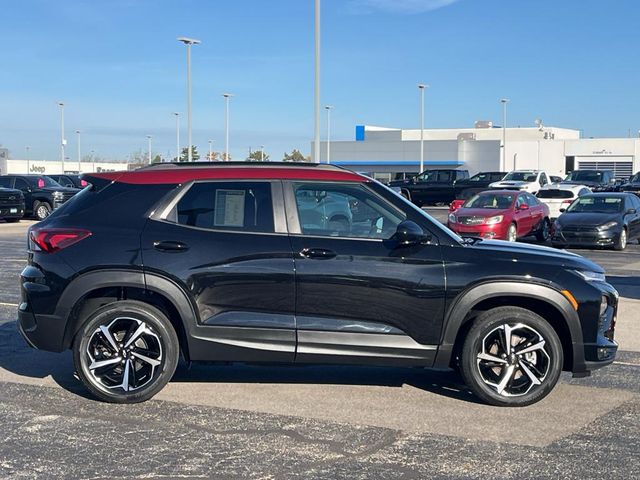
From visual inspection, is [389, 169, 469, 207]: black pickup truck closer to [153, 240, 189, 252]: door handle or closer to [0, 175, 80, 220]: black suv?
[0, 175, 80, 220]: black suv

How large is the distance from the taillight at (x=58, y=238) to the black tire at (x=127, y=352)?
0.57m

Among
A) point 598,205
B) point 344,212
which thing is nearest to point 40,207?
point 598,205

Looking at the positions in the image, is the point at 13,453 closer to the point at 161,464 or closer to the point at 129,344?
the point at 161,464

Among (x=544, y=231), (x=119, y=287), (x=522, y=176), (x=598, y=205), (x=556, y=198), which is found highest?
(x=522, y=176)

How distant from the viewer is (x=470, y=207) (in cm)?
2228

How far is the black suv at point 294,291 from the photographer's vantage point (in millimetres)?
6344

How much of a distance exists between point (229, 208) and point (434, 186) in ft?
111

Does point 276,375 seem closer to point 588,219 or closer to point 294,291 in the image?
point 294,291

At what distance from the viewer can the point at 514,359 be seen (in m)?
6.45

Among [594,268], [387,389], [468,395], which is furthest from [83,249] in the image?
[594,268]

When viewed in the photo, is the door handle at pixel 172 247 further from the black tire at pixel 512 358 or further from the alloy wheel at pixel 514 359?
the alloy wheel at pixel 514 359

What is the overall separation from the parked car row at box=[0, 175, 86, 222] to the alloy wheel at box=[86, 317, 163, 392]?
24.7 m

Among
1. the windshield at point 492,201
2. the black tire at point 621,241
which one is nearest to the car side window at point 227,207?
the black tire at point 621,241

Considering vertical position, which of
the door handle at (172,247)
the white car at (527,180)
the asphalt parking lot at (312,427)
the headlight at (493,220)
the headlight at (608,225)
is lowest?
the asphalt parking lot at (312,427)
